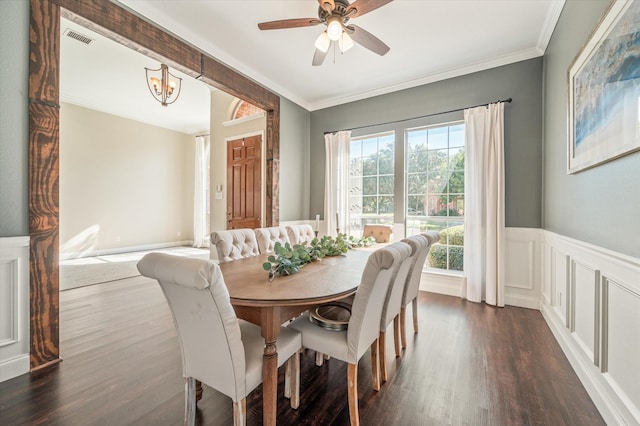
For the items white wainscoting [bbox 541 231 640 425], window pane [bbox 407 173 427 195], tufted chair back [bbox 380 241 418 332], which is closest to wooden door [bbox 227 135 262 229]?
window pane [bbox 407 173 427 195]

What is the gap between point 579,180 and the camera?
Result: 1989mm

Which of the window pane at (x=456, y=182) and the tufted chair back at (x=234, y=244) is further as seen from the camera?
the window pane at (x=456, y=182)

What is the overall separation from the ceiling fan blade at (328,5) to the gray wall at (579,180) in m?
1.71

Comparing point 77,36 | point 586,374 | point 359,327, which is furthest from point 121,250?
point 586,374

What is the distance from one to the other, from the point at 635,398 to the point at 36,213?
12.0ft

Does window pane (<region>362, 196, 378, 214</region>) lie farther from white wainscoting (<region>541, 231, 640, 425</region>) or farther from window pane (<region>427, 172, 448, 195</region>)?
white wainscoting (<region>541, 231, 640, 425</region>)

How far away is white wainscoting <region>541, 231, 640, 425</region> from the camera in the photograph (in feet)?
4.25

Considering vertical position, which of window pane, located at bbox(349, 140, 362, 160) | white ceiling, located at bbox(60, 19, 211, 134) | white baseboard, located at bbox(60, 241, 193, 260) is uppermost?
white ceiling, located at bbox(60, 19, 211, 134)

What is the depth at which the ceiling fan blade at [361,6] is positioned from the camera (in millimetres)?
1976

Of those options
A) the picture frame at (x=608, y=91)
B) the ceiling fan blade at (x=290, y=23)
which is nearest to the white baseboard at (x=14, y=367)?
the ceiling fan blade at (x=290, y=23)

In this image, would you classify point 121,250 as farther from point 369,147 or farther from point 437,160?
point 437,160

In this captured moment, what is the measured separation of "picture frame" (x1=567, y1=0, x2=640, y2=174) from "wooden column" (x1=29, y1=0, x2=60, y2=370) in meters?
3.53

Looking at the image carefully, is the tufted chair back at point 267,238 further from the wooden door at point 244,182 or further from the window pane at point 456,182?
the window pane at point 456,182

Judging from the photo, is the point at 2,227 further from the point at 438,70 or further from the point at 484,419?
the point at 438,70
